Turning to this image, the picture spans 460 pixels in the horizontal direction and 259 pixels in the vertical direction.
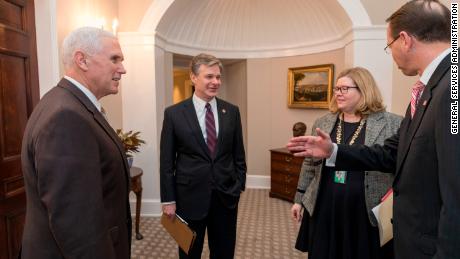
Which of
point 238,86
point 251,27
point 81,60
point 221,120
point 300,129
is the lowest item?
point 300,129

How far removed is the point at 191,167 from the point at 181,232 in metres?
0.41

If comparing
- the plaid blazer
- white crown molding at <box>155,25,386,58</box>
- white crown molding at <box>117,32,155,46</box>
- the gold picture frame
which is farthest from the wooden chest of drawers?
the plaid blazer

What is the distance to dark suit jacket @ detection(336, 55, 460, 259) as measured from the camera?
2.94ft

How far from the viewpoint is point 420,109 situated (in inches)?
45.0

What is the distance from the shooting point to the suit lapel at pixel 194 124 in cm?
205

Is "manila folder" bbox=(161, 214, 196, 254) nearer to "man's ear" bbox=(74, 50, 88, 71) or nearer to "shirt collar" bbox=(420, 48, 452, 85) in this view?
"man's ear" bbox=(74, 50, 88, 71)

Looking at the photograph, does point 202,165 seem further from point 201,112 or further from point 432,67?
point 432,67

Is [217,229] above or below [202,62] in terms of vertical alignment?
below

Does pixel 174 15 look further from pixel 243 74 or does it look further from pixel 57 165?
pixel 57 165

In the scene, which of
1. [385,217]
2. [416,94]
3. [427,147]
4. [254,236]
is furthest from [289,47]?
[427,147]

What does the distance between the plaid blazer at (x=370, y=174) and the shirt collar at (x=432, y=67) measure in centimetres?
69

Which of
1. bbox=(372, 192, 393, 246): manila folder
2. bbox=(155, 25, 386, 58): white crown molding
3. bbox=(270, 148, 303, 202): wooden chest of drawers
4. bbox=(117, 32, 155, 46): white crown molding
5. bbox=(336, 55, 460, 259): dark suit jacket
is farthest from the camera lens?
bbox=(270, 148, 303, 202): wooden chest of drawers

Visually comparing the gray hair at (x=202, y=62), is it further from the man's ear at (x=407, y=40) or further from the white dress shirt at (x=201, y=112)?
the man's ear at (x=407, y=40)

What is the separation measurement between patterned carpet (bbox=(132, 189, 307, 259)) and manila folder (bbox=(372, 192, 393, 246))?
1.58 m
